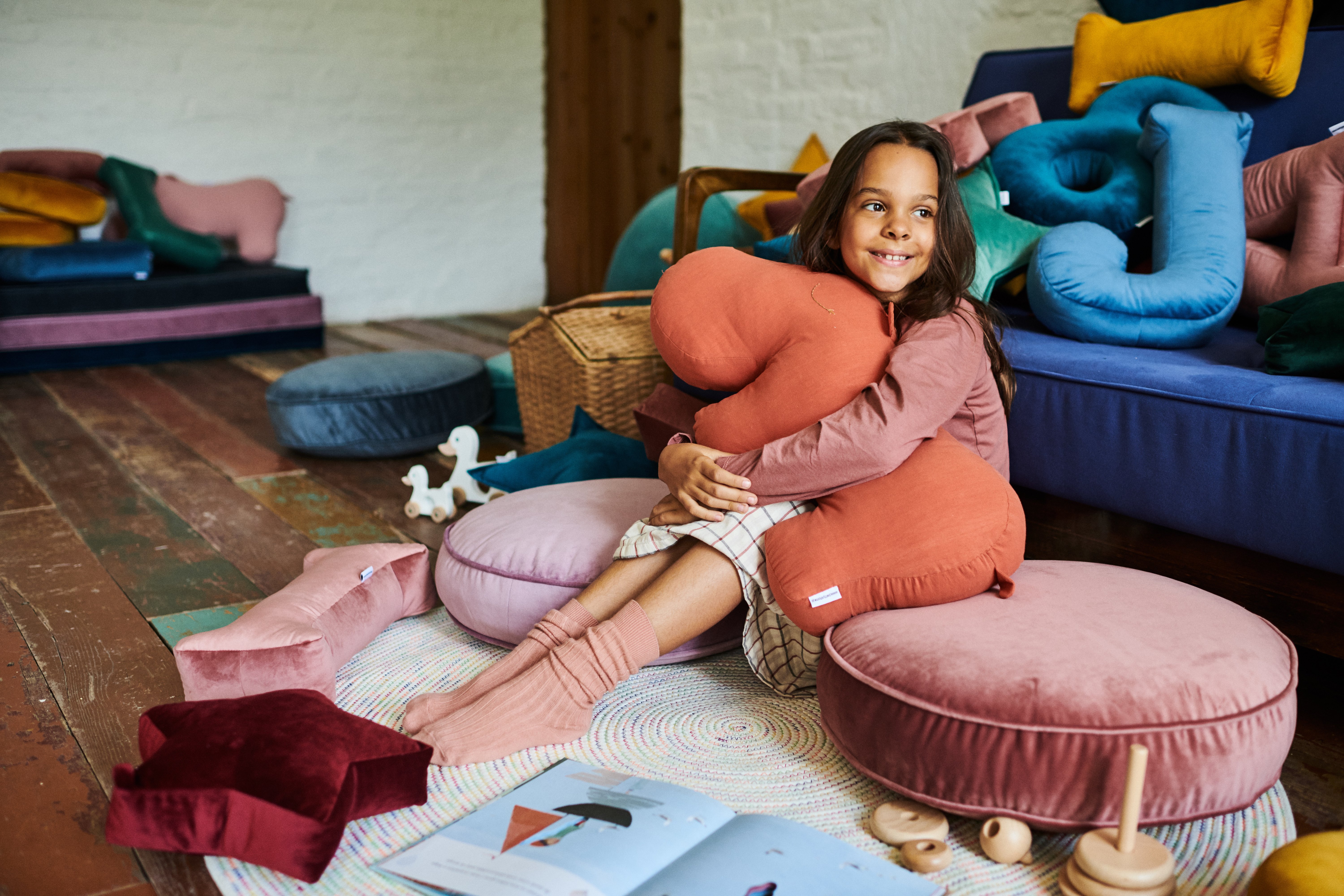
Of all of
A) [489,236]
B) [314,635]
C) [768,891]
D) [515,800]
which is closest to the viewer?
[768,891]

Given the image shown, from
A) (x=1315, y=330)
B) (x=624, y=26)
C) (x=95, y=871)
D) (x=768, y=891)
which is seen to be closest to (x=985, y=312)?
(x=1315, y=330)

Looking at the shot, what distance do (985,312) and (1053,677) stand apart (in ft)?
1.92

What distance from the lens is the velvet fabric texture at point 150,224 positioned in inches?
161

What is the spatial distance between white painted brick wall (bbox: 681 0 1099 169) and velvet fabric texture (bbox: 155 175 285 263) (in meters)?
1.88

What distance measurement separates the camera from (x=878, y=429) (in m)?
1.32

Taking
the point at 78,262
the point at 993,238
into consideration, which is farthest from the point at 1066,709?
the point at 78,262

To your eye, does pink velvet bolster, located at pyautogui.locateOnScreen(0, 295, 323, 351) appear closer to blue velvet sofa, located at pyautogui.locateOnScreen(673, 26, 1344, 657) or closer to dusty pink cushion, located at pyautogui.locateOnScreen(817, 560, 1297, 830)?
blue velvet sofa, located at pyautogui.locateOnScreen(673, 26, 1344, 657)

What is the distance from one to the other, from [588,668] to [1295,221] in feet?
4.99

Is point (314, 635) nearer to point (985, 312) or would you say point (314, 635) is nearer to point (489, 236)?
point (985, 312)

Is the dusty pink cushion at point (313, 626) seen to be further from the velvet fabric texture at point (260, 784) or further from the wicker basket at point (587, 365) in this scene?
the wicker basket at point (587, 365)

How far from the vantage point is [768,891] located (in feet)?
3.40

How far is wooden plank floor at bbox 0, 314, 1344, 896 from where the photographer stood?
121 centimetres

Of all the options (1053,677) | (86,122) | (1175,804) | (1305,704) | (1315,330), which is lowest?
(1305,704)

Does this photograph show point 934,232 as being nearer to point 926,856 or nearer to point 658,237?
point 926,856
